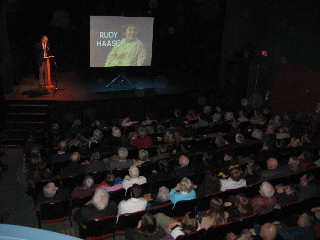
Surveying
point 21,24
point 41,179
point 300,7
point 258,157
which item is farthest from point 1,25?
point 300,7

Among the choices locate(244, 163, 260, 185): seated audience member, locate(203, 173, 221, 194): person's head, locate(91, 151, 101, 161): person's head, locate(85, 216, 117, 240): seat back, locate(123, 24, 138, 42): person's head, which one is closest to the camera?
locate(85, 216, 117, 240): seat back

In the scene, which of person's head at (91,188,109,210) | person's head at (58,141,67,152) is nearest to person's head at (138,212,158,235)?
person's head at (91,188,109,210)

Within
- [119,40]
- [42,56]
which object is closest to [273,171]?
[119,40]

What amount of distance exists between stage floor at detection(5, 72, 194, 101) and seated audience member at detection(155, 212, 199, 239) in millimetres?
6438

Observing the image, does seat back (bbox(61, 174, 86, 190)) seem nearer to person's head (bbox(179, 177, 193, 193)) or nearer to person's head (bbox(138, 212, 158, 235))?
person's head (bbox(179, 177, 193, 193))

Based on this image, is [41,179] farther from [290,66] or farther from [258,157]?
[290,66]

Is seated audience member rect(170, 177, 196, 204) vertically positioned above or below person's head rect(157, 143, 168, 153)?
below

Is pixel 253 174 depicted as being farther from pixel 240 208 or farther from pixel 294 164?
pixel 240 208

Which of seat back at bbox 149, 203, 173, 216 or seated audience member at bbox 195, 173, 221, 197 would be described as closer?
seat back at bbox 149, 203, 173, 216

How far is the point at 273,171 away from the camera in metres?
5.59

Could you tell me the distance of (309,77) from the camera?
32.7ft

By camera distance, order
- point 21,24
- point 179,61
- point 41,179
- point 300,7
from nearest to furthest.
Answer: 1. point 41,179
2. point 300,7
3. point 21,24
4. point 179,61

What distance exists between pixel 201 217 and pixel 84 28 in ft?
32.5

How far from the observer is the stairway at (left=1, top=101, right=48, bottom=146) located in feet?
29.8
